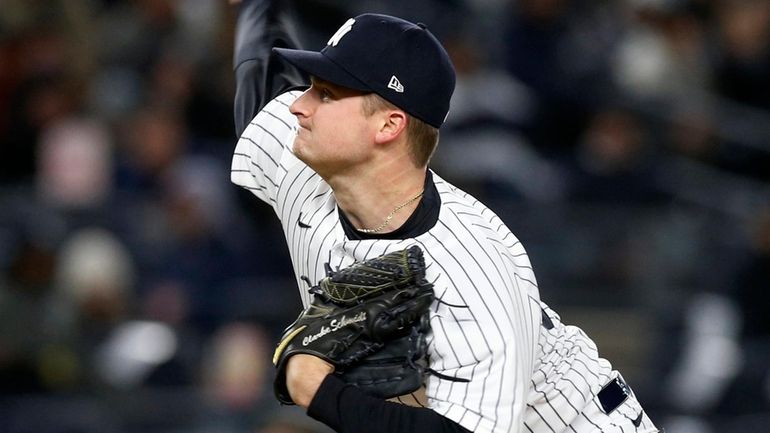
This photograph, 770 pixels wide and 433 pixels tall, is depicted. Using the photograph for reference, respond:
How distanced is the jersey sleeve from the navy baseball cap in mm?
405

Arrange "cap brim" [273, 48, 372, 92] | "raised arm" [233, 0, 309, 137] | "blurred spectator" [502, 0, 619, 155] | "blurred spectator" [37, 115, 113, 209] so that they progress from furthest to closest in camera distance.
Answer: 1. "blurred spectator" [502, 0, 619, 155]
2. "blurred spectator" [37, 115, 113, 209]
3. "raised arm" [233, 0, 309, 137]
4. "cap brim" [273, 48, 372, 92]

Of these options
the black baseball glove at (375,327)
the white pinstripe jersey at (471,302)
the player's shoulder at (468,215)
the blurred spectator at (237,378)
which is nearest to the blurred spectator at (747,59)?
the blurred spectator at (237,378)

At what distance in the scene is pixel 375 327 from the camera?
2.78m

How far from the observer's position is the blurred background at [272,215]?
6.87m

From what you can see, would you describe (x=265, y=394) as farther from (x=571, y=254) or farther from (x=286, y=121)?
(x=286, y=121)

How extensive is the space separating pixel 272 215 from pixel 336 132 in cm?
477

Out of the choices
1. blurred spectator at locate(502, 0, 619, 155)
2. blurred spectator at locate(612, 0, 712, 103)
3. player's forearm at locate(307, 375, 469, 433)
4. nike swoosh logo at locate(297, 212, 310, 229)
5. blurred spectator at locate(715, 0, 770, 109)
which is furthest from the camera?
blurred spectator at locate(612, 0, 712, 103)

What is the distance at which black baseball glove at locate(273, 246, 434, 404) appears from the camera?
279cm

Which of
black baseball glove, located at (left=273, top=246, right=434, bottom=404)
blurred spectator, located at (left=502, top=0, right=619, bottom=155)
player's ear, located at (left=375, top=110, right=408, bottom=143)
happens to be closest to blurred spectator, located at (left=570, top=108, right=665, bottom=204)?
blurred spectator, located at (left=502, top=0, right=619, bottom=155)

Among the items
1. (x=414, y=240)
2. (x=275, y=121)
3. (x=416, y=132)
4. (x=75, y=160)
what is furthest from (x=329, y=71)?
(x=75, y=160)

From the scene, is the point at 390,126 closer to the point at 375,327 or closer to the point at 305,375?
the point at 375,327

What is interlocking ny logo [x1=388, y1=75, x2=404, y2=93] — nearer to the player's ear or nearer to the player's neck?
the player's ear

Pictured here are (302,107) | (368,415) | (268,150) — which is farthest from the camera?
(268,150)

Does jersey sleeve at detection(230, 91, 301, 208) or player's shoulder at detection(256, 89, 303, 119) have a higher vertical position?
player's shoulder at detection(256, 89, 303, 119)
